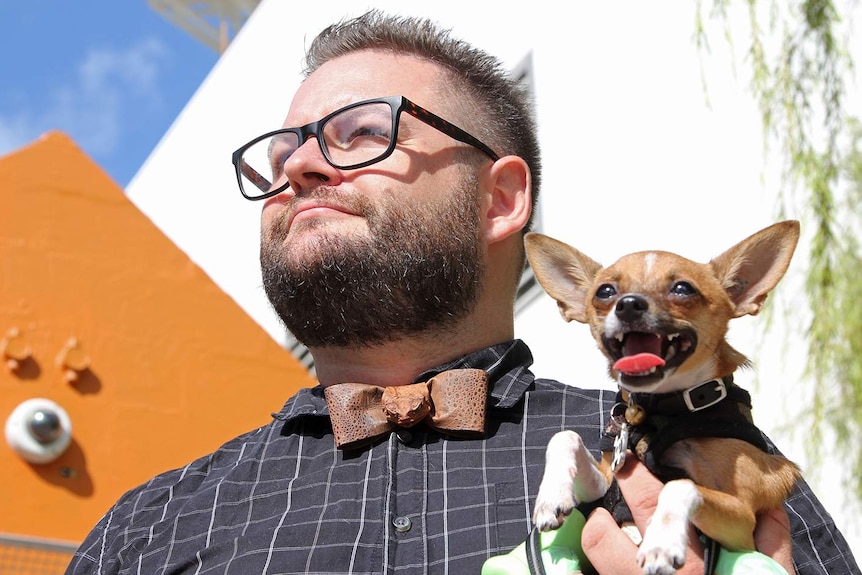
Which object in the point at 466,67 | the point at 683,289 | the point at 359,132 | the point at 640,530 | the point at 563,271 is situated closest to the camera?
the point at 640,530

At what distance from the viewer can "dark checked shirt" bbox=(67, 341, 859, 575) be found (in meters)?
2.44

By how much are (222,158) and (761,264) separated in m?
12.8

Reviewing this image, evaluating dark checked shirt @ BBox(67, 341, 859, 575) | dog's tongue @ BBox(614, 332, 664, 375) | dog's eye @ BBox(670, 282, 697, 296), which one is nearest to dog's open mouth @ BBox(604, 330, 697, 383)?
dog's tongue @ BBox(614, 332, 664, 375)

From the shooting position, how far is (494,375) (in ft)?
9.67

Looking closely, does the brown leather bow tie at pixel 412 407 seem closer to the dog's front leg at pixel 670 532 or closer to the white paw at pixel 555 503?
the white paw at pixel 555 503

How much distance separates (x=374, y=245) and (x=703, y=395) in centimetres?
111

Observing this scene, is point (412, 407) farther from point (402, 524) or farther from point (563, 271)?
point (563, 271)

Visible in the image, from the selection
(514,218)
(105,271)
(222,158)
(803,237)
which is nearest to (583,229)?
(803,237)

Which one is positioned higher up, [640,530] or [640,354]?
[640,354]

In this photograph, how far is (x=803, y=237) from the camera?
6.10m

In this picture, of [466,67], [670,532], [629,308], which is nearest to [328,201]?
[466,67]

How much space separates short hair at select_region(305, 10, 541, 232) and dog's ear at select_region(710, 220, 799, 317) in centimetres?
104

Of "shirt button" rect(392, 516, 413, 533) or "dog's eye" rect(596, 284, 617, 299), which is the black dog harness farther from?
"shirt button" rect(392, 516, 413, 533)

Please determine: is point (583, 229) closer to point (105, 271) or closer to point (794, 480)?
point (105, 271)
